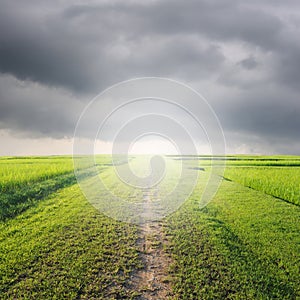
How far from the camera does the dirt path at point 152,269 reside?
15.9 feet

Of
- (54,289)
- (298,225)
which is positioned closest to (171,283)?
(54,289)

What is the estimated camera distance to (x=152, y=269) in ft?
18.7

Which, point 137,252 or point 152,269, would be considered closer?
point 152,269

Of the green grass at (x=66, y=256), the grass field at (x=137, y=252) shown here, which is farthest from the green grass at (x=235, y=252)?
the green grass at (x=66, y=256)

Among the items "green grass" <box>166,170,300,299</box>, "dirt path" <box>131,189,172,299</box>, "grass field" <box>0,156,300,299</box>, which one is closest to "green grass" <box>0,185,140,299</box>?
"grass field" <box>0,156,300,299</box>

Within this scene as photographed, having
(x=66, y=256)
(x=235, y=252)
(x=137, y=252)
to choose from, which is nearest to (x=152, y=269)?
(x=137, y=252)

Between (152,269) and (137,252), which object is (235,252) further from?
(137,252)

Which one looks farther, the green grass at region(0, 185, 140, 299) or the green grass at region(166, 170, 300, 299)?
the green grass at region(166, 170, 300, 299)

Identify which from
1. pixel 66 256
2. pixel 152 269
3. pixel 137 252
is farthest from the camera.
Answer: pixel 137 252

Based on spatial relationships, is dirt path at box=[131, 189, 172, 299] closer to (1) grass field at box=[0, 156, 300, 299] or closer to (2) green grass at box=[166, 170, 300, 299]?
(1) grass field at box=[0, 156, 300, 299]

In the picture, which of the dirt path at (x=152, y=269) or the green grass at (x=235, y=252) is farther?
the green grass at (x=235, y=252)

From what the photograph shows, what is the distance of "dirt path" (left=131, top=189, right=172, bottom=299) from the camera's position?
485cm

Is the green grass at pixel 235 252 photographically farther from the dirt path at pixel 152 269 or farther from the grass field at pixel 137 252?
the dirt path at pixel 152 269

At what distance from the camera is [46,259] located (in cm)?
602
